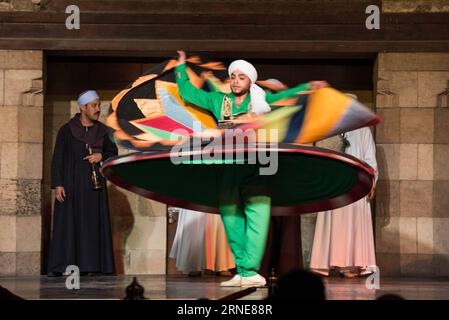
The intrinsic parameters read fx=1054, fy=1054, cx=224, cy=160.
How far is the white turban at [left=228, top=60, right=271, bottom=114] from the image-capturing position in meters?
7.78

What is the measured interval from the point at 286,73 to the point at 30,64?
9.58ft

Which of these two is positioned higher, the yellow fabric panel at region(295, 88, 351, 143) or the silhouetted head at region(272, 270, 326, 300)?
the yellow fabric panel at region(295, 88, 351, 143)

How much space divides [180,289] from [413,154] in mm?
4420

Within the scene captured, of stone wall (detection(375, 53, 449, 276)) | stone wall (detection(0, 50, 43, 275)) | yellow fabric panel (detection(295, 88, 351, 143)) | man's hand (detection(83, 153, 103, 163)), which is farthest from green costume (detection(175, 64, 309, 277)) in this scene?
stone wall (detection(0, 50, 43, 275))

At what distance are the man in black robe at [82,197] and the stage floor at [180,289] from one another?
673mm

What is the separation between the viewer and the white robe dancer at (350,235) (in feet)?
35.3

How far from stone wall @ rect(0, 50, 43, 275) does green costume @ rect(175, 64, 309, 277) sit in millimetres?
4003

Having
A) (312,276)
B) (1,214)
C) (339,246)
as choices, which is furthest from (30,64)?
(312,276)

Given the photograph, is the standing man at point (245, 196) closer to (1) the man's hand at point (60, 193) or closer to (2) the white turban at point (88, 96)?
(2) the white turban at point (88, 96)

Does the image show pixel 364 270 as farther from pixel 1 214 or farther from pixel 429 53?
pixel 1 214

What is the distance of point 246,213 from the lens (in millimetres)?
7699

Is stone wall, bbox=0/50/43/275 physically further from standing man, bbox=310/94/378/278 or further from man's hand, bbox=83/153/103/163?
standing man, bbox=310/94/378/278

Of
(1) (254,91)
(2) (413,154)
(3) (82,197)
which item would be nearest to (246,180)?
(1) (254,91)

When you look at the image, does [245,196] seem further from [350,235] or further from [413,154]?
[413,154]
